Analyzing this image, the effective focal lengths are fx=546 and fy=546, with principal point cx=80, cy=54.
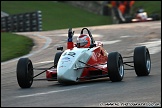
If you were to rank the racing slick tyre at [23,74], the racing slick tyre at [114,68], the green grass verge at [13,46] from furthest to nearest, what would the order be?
the green grass verge at [13,46] < the racing slick tyre at [23,74] < the racing slick tyre at [114,68]

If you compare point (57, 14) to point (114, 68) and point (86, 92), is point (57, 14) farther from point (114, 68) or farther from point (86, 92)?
point (86, 92)

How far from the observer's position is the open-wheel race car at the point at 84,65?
11.9 metres

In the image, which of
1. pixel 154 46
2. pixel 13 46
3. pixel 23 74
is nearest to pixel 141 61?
pixel 23 74

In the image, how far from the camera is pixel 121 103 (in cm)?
845

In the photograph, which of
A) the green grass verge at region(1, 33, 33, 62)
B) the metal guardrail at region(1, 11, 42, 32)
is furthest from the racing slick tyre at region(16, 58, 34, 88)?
the metal guardrail at region(1, 11, 42, 32)

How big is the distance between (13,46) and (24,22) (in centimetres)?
1467

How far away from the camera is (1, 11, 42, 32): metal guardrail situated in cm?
3672

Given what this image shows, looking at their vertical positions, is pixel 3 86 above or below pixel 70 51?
below

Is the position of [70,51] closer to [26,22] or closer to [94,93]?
[94,93]

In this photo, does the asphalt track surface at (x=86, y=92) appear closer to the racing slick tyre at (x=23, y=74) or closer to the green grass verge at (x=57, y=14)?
the racing slick tyre at (x=23, y=74)

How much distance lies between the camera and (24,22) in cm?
3753

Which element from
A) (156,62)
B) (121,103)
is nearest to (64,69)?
(121,103)

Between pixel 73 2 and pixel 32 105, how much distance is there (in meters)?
50.9

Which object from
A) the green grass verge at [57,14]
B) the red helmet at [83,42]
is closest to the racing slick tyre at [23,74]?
the red helmet at [83,42]
